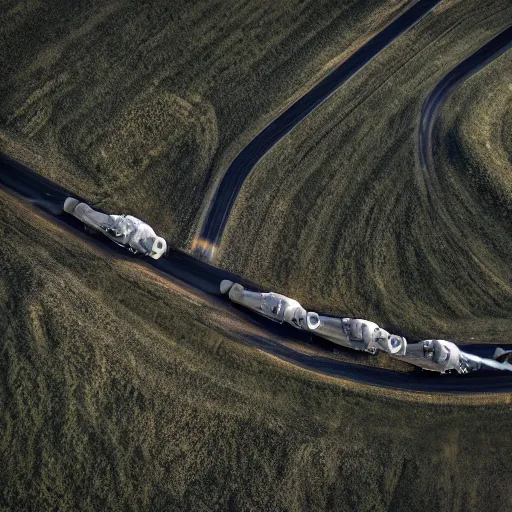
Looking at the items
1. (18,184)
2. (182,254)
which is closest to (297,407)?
(182,254)

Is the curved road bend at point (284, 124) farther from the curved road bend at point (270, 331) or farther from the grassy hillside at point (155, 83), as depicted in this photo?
the curved road bend at point (270, 331)

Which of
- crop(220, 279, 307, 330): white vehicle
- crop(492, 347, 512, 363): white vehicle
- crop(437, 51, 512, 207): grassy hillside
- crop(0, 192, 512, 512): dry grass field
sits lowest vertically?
crop(0, 192, 512, 512): dry grass field

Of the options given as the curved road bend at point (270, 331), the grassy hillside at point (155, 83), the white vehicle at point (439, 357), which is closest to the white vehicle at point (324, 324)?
the curved road bend at point (270, 331)

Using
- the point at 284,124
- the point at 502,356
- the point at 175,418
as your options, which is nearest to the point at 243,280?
the point at 175,418

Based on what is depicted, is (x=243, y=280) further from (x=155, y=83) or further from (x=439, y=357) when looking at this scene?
(x=155, y=83)

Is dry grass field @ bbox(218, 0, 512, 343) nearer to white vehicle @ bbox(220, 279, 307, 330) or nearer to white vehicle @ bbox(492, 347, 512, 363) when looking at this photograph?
white vehicle @ bbox(492, 347, 512, 363)

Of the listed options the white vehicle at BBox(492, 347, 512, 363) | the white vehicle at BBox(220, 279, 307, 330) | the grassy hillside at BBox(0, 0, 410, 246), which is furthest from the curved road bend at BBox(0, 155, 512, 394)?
the grassy hillside at BBox(0, 0, 410, 246)
